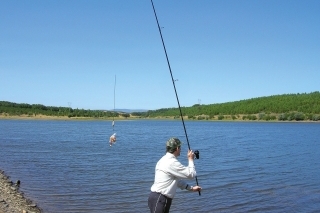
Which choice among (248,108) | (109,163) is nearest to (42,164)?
(109,163)

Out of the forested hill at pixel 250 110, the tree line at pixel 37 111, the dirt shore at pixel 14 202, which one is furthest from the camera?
the tree line at pixel 37 111

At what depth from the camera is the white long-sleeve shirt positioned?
655 centimetres

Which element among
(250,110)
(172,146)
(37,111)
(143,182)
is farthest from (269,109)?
(172,146)

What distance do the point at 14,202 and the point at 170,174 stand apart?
30.5 ft

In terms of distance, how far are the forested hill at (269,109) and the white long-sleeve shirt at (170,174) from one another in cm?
14788

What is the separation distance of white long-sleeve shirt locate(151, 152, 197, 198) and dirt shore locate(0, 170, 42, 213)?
24.2 feet

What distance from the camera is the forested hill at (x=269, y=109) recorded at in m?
153

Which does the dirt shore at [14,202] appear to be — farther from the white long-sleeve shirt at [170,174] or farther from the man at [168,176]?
the white long-sleeve shirt at [170,174]

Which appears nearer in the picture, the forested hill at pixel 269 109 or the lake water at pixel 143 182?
the lake water at pixel 143 182

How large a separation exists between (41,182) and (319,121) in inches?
5472

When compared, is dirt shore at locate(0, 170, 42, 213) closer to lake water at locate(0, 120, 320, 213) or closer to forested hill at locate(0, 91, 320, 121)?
lake water at locate(0, 120, 320, 213)

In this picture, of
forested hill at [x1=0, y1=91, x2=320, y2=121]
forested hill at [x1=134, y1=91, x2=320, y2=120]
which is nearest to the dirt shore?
forested hill at [x1=0, y1=91, x2=320, y2=121]

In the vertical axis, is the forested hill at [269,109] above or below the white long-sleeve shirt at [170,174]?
above

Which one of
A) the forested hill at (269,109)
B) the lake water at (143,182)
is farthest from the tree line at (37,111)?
the lake water at (143,182)
